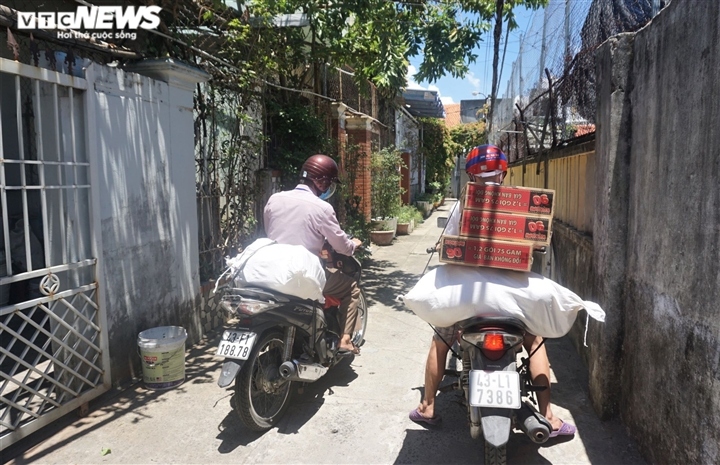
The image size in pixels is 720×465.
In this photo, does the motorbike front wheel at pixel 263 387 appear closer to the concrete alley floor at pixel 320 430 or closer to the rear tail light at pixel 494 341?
the concrete alley floor at pixel 320 430

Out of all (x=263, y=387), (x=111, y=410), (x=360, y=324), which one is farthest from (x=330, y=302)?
(x=111, y=410)

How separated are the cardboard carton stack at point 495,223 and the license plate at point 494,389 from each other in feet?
2.00

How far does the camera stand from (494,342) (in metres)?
2.79

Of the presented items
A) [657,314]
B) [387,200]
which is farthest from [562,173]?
[387,200]

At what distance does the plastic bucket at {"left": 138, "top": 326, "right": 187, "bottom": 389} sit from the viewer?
401 cm

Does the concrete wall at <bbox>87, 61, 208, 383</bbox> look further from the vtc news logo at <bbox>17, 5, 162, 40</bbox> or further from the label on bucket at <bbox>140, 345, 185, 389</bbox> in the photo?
the vtc news logo at <bbox>17, 5, 162, 40</bbox>

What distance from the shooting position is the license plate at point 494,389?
8.72 ft

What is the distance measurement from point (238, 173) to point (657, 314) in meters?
4.91

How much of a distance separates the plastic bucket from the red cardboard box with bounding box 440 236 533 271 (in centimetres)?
232

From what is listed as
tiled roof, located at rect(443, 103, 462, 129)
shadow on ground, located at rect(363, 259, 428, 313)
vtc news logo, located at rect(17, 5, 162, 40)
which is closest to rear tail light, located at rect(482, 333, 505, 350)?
shadow on ground, located at rect(363, 259, 428, 313)

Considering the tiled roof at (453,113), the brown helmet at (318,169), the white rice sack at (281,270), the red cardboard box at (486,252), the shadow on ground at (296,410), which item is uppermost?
the tiled roof at (453,113)

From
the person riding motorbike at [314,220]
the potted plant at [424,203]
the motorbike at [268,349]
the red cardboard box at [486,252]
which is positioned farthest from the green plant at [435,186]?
the red cardboard box at [486,252]

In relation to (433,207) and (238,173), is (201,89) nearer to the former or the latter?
(238,173)

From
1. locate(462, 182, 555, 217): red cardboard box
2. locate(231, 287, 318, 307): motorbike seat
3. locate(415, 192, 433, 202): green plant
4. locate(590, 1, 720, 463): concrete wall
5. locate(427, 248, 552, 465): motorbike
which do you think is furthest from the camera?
locate(415, 192, 433, 202): green plant
